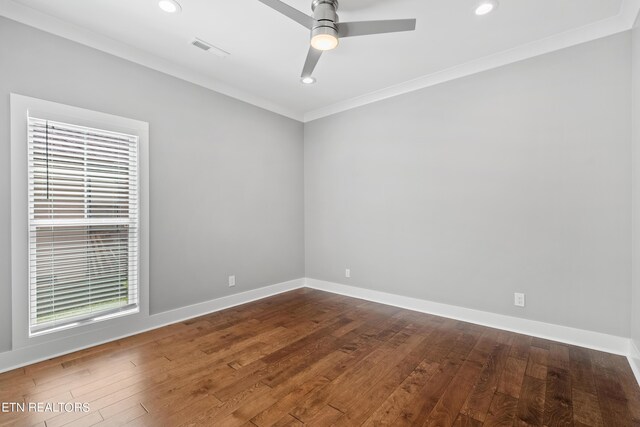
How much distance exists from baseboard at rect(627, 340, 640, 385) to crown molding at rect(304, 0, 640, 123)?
101 inches

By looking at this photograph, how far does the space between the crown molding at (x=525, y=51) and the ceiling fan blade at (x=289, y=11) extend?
6.28 feet

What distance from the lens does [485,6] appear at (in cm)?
221

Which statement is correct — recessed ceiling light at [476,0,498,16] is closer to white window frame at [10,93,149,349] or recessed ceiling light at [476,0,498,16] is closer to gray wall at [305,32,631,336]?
gray wall at [305,32,631,336]

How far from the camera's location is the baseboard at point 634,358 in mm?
2081

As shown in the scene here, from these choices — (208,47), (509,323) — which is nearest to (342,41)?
(208,47)

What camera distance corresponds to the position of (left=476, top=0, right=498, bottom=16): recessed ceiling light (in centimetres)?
217

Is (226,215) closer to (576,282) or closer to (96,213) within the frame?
(96,213)

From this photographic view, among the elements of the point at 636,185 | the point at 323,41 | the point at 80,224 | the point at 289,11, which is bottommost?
the point at 80,224

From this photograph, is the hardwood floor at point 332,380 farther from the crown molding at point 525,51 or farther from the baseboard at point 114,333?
the crown molding at point 525,51

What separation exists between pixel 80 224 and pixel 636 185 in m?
4.58

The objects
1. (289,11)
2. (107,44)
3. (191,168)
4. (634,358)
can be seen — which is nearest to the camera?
(289,11)

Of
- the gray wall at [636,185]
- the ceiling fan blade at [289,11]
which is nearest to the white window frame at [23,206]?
the ceiling fan blade at [289,11]

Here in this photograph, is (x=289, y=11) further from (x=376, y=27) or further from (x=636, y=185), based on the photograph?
(x=636, y=185)

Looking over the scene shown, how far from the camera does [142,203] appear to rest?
2898mm
